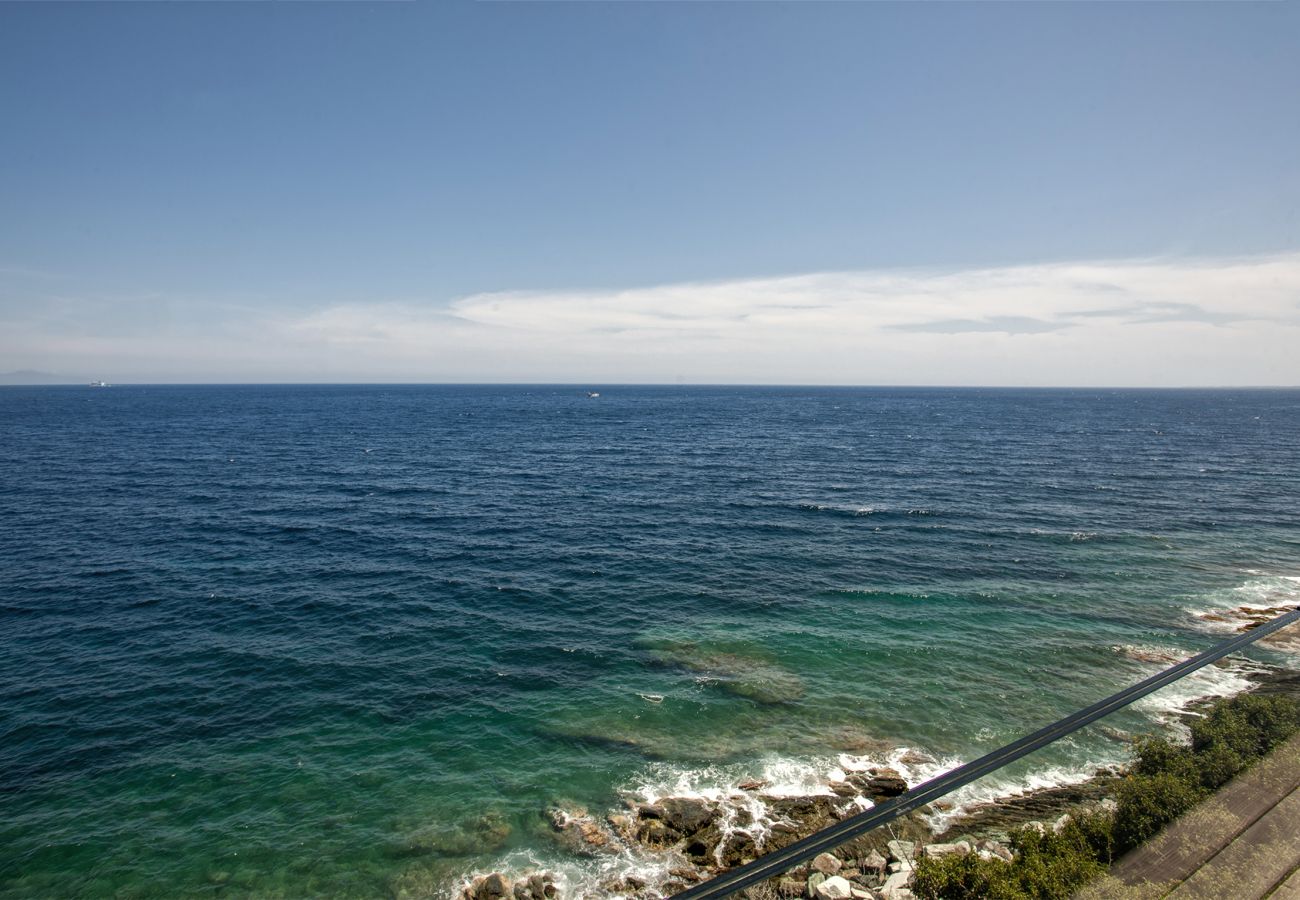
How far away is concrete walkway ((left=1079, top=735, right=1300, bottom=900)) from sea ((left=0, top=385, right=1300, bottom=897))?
1.40 m

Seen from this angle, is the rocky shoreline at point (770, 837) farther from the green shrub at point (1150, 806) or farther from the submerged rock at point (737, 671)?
the submerged rock at point (737, 671)

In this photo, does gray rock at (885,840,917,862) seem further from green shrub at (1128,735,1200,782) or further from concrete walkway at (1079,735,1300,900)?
concrete walkway at (1079,735,1300,900)

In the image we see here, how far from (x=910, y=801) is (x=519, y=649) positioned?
29040mm

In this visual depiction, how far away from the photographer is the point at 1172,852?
8.32m

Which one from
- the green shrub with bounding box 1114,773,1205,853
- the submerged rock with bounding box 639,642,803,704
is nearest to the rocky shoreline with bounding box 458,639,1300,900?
the green shrub with bounding box 1114,773,1205,853

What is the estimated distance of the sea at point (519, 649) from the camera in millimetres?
20938

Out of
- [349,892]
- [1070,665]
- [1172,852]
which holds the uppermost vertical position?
[1172,852]

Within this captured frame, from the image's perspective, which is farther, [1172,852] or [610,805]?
[610,805]

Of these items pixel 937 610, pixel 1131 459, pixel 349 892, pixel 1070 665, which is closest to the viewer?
pixel 349 892

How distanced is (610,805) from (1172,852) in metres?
17.7

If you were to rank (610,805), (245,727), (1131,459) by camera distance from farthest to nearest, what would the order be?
(1131,459)
(245,727)
(610,805)

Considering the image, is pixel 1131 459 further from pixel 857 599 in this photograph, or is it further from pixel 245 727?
pixel 245 727

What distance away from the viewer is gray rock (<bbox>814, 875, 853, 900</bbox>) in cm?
1541

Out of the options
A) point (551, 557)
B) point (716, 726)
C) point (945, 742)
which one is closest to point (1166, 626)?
point (945, 742)
